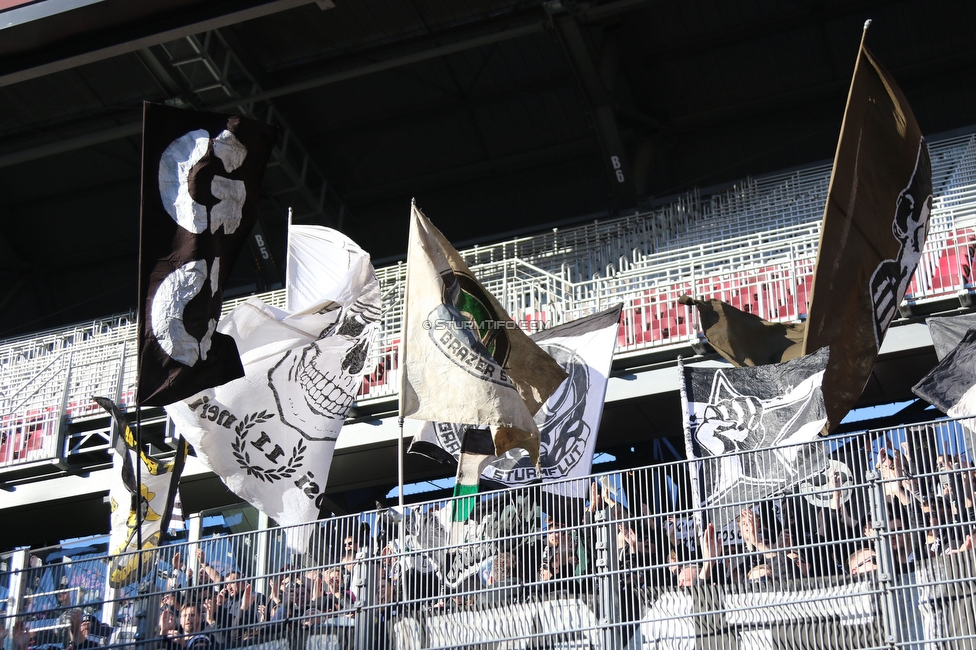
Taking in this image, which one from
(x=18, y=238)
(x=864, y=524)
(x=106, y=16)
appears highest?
(x=18, y=238)

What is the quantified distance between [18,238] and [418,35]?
1202 centimetres

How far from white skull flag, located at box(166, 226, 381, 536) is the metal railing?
868 mm

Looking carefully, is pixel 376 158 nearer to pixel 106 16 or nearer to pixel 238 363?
pixel 106 16

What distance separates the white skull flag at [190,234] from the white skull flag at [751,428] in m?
4.35

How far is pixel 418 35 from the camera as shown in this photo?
23.0 m

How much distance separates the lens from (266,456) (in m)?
12.6

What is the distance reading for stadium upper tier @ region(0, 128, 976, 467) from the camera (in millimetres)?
16969

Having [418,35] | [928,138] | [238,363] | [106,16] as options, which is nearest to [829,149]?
→ [928,138]

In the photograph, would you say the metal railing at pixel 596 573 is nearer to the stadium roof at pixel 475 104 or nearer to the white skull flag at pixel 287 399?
the white skull flag at pixel 287 399

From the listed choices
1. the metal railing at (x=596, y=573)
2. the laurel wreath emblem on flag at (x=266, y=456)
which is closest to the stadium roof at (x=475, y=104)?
the laurel wreath emblem on flag at (x=266, y=456)

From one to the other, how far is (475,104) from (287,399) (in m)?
14.1

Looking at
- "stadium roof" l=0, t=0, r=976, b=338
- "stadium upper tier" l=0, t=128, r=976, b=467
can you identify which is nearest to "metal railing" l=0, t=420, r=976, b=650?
"stadium upper tier" l=0, t=128, r=976, b=467

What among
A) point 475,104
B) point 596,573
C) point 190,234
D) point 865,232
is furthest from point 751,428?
point 475,104

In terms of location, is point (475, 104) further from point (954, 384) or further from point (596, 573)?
point (596, 573)
